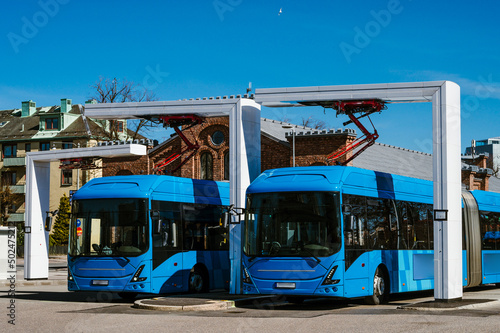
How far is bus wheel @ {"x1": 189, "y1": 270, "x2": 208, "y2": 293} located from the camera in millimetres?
20469

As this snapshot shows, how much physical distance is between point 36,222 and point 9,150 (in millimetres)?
58963

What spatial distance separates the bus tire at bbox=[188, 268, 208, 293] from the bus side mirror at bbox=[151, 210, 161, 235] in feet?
6.88

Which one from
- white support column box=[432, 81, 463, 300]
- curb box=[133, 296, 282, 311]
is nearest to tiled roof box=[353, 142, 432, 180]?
white support column box=[432, 81, 463, 300]

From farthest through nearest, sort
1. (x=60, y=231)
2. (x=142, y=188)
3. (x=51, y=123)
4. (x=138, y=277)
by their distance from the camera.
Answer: (x=51, y=123) < (x=60, y=231) < (x=142, y=188) < (x=138, y=277)

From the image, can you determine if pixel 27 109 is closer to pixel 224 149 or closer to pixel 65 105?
pixel 65 105

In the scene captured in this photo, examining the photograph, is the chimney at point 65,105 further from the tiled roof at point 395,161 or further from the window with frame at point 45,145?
the tiled roof at point 395,161

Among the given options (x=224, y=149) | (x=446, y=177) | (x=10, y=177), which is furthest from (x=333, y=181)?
(x=10, y=177)

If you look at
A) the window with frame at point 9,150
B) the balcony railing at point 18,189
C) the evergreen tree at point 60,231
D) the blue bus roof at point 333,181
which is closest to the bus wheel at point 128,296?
the blue bus roof at point 333,181

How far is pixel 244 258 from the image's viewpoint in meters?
17.2

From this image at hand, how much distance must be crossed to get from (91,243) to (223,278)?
4.59 meters

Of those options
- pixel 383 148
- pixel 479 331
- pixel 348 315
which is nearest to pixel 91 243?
pixel 348 315

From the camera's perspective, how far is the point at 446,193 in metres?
17.3

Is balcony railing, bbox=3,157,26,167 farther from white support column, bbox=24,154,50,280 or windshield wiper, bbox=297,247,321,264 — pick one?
windshield wiper, bbox=297,247,321,264

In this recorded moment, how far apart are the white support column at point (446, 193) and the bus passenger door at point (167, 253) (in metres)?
6.45
